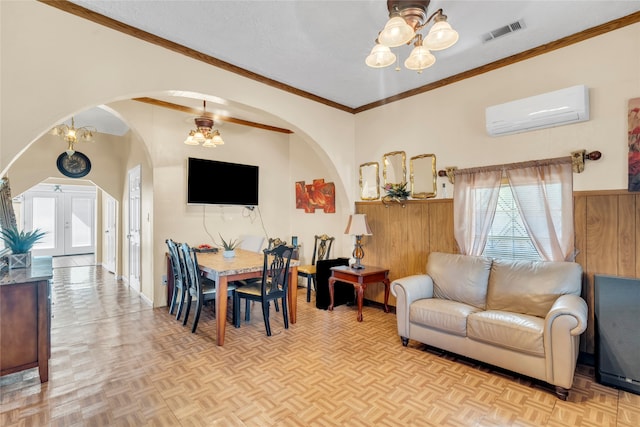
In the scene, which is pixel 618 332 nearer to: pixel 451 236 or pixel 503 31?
pixel 451 236

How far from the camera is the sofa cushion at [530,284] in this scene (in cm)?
266

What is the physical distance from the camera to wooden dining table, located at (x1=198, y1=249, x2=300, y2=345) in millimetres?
3225

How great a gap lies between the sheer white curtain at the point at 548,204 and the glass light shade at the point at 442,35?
5.76 ft

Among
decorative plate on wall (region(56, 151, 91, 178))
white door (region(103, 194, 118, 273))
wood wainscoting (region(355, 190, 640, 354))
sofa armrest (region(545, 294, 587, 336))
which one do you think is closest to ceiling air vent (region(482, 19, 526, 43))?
wood wainscoting (region(355, 190, 640, 354))

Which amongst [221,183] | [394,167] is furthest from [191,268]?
[394,167]

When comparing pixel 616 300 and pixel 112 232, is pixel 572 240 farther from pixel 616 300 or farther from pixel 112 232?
pixel 112 232

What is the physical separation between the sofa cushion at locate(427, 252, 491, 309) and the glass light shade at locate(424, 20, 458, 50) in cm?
220

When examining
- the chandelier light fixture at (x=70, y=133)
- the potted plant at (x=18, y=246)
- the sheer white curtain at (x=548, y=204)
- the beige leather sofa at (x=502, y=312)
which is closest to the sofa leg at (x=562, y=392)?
the beige leather sofa at (x=502, y=312)

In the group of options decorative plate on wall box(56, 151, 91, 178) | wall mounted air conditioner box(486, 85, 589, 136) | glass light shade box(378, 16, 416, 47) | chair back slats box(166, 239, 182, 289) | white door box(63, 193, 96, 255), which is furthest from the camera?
white door box(63, 193, 96, 255)

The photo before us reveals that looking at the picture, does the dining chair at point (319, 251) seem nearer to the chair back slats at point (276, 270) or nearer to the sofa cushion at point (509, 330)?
the chair back slats at point (276, 270)

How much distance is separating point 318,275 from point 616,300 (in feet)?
10.2

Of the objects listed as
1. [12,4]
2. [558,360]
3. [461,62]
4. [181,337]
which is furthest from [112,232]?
[558,360]

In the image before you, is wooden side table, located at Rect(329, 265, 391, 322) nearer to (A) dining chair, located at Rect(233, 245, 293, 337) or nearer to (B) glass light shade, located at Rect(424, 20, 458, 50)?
(A) dining chair, located at Rect(233, 245, 293, 337)

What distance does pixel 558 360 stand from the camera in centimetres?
225
